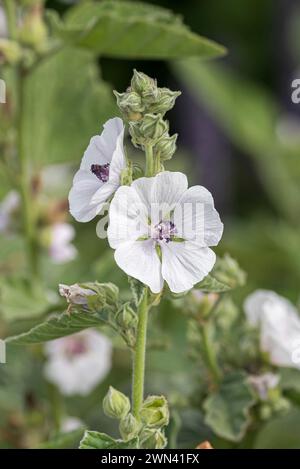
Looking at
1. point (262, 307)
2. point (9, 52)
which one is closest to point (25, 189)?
point (9, 52)

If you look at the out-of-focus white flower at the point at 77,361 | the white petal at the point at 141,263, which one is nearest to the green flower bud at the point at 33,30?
the out-of-focus white flower at the point at 77,361

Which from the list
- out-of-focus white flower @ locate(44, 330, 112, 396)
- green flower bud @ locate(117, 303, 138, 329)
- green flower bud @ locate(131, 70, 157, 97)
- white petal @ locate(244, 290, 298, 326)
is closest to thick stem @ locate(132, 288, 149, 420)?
→ green flower bud @ locate(117, 303, 138, 329)

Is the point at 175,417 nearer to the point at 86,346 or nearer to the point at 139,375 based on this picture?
the point at 139,375

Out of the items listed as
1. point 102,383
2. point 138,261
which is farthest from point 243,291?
point 138,261

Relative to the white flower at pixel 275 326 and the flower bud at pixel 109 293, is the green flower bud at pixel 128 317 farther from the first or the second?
the white flower at pixel 275 326

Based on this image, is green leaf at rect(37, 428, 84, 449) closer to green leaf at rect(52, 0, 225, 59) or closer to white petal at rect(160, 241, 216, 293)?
white petal at rect(160, 241, 216, 293)
